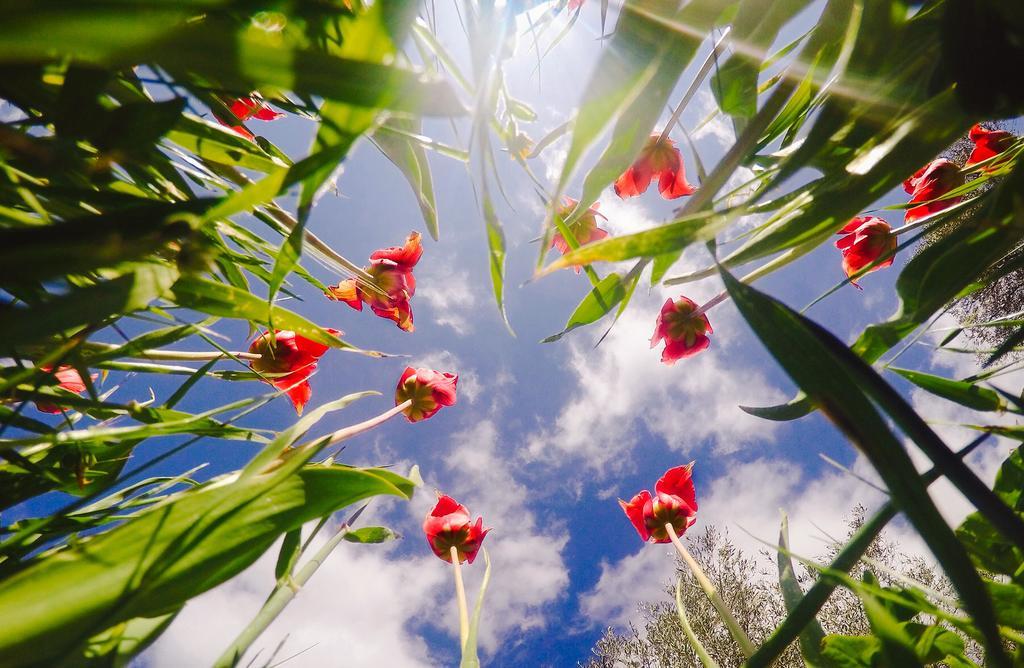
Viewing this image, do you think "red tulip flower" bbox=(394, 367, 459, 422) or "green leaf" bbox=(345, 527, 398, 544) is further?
"red tulip flower" bbox=(394, 367, 459, 422)

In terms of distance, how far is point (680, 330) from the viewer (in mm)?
763

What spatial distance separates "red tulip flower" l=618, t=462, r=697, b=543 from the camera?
73 cm

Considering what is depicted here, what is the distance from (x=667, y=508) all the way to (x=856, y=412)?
63cm

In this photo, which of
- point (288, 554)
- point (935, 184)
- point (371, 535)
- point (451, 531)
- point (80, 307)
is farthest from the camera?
point (451, 531)

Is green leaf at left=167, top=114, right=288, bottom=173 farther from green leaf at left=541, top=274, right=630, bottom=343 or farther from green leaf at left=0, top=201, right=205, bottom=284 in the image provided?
green leaf at left=541, top=274, right=630, bottom=343

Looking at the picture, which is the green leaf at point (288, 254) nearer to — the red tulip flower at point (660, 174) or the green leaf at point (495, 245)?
the green leaf at point (495, 245)

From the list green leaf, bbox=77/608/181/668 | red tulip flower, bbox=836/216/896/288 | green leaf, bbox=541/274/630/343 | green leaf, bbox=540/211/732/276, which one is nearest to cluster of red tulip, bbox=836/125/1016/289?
red tulip flower, bbox=836/216/896/288

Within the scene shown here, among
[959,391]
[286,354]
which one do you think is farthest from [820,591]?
[286,354]

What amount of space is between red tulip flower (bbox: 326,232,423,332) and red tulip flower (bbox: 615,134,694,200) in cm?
35

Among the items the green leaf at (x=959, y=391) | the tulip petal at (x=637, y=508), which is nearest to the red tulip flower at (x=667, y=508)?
A: the tulip petal at (x=637, y=508)

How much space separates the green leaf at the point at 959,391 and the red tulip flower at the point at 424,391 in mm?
551

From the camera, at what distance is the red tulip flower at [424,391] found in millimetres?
717

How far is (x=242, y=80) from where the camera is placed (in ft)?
0.47

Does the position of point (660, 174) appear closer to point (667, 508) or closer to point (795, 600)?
point (667, 508)
